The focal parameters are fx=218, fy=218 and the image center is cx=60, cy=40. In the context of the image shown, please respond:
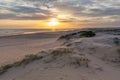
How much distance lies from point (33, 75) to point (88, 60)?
2.00 m

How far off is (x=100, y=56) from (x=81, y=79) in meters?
2.48

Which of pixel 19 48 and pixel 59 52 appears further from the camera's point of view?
pixel 19 48

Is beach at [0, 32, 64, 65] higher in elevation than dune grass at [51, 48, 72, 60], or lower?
lower

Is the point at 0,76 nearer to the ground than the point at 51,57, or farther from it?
nearer to the ground

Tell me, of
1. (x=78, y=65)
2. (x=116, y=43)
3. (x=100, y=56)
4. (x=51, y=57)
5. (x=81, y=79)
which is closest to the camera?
(x=81, y=79)

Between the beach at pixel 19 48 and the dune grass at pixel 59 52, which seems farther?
the beach at pixel 19 48

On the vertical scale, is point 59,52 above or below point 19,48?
above

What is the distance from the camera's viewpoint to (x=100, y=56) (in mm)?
8617

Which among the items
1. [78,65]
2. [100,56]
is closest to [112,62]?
[100,56]

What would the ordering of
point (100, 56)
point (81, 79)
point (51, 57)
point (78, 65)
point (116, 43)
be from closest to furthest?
1. point (81, 79)
2. point (78, 65)
3. point (51, 57)
4. point (100, 56)
5. point (116, 43)

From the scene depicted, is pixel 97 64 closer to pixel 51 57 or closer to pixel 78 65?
pixel 78 65

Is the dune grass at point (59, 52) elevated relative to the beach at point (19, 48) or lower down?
elevated

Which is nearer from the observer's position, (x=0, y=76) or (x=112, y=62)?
(x=0, y=76)

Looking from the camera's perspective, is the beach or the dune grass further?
the beach
